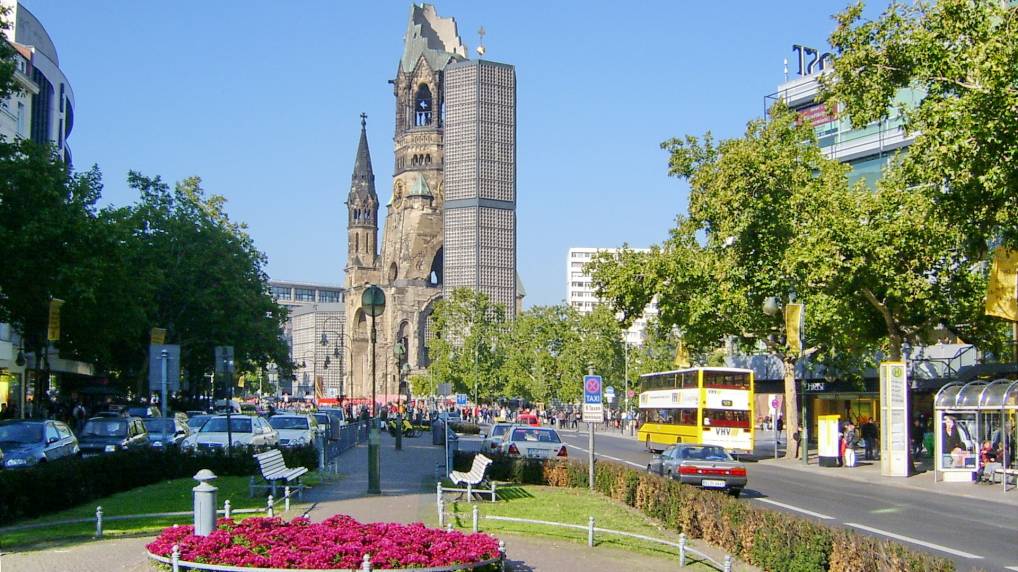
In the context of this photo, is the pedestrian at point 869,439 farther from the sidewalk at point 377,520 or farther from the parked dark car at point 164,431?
the sidewalk at point 377,520

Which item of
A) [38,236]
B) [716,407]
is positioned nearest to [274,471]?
[38,236]

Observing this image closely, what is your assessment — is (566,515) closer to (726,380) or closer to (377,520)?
(377,520)

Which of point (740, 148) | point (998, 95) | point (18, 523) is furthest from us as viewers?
point (740, 148)

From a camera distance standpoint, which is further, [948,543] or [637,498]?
[637,498]

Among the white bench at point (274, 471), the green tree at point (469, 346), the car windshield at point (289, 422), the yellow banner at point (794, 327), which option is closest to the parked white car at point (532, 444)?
the white bench at point (274, 471)

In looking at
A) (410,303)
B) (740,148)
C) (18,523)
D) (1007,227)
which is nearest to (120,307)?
(740,148)

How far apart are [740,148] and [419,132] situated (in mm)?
118151

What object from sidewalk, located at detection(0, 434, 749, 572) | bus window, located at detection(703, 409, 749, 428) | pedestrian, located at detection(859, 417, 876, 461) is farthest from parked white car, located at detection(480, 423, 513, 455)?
pedestrian, located at detection(859, 417, 876, 461)

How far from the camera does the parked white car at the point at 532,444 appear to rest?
31031mm

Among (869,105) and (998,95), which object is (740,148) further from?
(998,95)

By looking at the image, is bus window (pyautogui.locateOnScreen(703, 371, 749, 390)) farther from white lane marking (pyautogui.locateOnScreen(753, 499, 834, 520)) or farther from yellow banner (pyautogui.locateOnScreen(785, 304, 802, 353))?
white lane marking (pyautogui.locateOnScreen(753, 499, 834, 520))

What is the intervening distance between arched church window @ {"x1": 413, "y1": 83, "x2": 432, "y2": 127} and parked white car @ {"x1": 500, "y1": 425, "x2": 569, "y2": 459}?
130545 millimetres

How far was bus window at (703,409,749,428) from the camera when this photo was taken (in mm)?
41906

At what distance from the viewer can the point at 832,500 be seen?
27.2 metres
